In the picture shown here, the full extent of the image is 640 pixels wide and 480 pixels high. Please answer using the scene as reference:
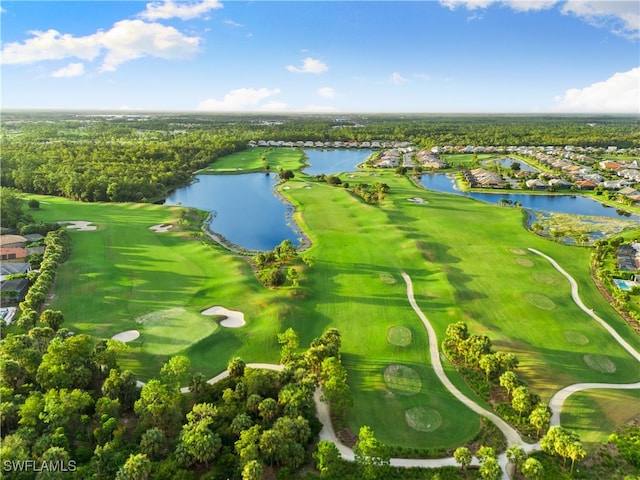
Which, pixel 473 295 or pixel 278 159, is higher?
pixel 278 159

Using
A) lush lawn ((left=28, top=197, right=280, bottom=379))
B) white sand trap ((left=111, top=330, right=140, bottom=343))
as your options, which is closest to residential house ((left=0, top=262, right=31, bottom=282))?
lush lawn ((left=28, top=197, right=280, bottom=379))

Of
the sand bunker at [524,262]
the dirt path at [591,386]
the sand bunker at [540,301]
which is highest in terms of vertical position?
the sand bunker at [524,262]

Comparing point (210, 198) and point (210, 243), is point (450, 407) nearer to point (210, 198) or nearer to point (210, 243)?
point (210, 243)

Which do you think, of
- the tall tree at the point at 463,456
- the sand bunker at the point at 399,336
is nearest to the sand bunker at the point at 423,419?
the tall tree at the point at 463,456

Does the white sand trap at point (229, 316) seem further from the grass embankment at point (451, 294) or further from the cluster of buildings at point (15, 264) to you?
the cluster of buildings at point (15, 264)

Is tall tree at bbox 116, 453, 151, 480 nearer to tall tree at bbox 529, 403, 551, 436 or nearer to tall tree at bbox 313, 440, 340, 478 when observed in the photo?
tall tree at bbox 313, 440, 340, 478

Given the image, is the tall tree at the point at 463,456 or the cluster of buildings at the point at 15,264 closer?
the tall tree at the point at 463,456

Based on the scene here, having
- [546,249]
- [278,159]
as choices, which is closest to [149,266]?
[546,249]
